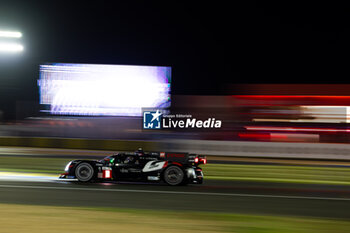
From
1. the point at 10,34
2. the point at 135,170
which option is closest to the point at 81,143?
the point at 10,34

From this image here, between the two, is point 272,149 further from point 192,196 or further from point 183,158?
point 192,196

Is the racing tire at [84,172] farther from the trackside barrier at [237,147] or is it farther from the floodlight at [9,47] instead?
the floodlight at [9,47]

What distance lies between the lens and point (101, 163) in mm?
10812

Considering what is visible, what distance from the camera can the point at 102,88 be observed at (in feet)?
115

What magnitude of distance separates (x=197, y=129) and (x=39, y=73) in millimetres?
15782

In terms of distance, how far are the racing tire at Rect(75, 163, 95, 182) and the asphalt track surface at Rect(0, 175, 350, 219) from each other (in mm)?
222

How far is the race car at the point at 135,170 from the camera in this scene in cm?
1073

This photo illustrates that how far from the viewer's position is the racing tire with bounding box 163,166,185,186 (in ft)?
35.3

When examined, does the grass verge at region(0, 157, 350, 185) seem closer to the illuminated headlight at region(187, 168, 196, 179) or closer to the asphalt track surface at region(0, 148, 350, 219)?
the asphalt track surface at region(0, 148, 350, 219)

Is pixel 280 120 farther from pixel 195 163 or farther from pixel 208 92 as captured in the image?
pixel 208 92

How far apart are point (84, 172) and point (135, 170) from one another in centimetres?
129

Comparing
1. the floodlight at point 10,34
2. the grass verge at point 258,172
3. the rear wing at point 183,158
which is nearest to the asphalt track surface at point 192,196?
the rear wing at point 183,158

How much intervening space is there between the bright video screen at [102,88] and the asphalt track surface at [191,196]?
2309 cm

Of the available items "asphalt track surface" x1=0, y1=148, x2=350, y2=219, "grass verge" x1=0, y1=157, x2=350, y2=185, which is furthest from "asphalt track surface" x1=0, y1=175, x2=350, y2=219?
"grass verge" x1=0, y1=157, x2=350, y2=185
